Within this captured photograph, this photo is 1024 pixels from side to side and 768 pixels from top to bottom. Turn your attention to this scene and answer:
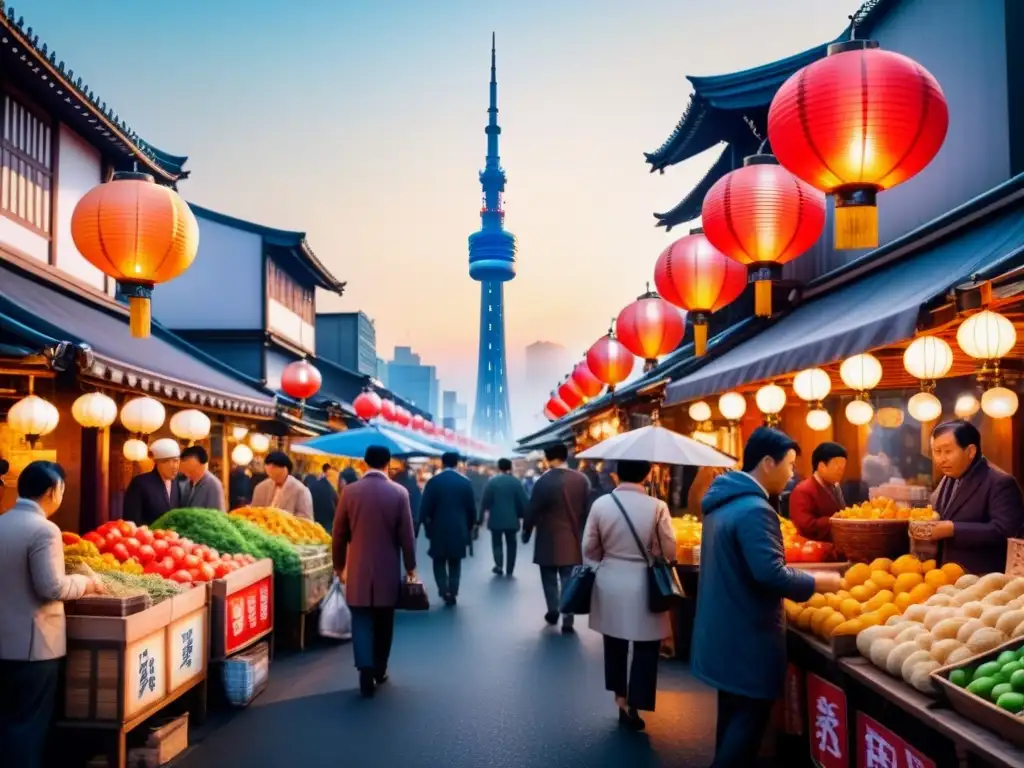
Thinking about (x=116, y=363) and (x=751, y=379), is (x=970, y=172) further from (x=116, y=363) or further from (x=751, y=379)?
(x=116, y=363)

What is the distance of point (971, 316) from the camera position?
5992 millimetres

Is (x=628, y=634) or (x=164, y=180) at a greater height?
(x=164, y=180)

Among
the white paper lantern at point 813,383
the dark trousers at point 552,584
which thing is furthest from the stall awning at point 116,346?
the white paper lantern at point 813,383

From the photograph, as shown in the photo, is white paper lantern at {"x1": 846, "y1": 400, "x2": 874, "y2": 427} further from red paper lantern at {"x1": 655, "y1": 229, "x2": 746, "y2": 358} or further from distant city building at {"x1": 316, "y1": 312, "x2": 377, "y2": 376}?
distant city building at {"x1": 316, "y1": 312, "x2": 377, "y2": 376}

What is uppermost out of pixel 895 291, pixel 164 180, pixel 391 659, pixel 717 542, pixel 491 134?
pixel 491 134

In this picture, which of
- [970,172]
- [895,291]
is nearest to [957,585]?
[895,291]

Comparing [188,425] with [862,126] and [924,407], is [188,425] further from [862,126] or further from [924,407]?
[862,126]

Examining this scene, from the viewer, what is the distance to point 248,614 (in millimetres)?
7965

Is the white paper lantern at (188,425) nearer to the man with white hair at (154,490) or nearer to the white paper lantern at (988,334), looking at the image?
the man with white hair at (154,490)

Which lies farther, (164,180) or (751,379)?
(164,180)

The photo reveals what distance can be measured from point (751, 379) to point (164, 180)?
12.1m

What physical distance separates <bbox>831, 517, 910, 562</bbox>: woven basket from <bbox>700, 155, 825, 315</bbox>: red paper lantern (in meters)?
1.84

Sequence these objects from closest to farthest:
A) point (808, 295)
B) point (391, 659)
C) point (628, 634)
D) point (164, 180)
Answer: point (628, 634) < point (391, 659) < point (808, 295) < point (164, 180)

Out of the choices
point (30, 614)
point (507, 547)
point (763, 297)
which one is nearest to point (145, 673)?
point (30, 614)
